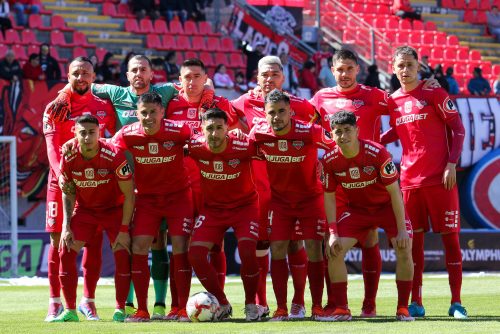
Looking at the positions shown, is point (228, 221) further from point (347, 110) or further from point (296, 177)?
point (347, 110)

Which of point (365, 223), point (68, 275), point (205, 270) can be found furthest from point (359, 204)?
point (68, 275)

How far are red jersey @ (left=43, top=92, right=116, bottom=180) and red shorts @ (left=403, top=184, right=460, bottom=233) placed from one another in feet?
9.68

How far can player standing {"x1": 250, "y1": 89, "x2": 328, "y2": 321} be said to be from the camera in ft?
32.5

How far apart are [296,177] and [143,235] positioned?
1.45m

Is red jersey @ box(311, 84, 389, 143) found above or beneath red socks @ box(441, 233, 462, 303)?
above

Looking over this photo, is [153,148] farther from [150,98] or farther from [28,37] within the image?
[28,37]

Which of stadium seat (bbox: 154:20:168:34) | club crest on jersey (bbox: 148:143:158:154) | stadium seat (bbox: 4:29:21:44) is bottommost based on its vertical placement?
club crest on jersey (bbox: 148:143:158:154)

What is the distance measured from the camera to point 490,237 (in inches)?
746

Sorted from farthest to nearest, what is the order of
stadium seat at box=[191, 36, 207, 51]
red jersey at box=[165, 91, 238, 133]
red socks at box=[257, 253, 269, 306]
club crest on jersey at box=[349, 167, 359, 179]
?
stadium seat at box=[191, 36, 207, 51]
red jersey at box=[165, 91, 238, 133]
red socks at box=[257, 253, 269, 306]
club crest on jersey at box=[349, 167, 359, 179]

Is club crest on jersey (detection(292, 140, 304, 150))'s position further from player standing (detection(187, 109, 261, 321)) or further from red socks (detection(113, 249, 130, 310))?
red socks (detection(113, 249, 130, 310))

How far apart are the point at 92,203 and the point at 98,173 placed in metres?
0.31

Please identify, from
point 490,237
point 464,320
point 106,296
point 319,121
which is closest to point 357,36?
point 490,237

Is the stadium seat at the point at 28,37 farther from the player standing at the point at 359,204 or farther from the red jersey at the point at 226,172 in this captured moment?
the player standing at the point at 359,204

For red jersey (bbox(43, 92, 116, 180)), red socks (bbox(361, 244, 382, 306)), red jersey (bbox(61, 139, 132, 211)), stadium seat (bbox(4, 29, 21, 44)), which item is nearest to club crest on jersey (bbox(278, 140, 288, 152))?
red socks (bbox(361, 244, 382, 306))
